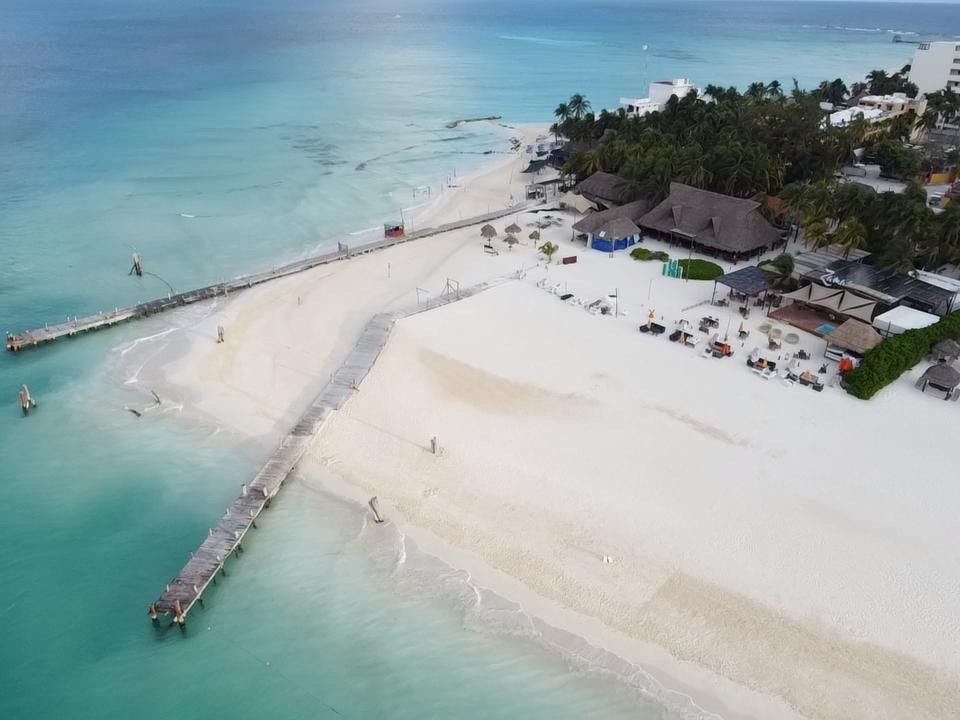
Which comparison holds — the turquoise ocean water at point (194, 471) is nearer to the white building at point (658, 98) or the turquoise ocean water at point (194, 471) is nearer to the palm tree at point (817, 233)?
the white building at point (658, 98)

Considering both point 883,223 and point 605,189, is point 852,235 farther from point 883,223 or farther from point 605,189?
point 605,189

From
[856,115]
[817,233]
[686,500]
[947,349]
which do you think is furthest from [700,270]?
[856,115]

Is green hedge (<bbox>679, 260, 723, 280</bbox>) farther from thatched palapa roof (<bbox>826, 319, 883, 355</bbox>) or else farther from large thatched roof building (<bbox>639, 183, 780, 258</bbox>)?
thatched palapa roof (<bbox>826, 319, 883, 355</bbox>)

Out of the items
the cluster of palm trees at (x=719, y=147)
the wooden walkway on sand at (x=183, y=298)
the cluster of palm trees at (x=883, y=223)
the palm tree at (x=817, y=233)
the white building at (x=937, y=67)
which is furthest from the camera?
the white building at (x=937, y=67)

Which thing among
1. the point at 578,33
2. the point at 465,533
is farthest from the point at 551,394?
the point at 578,33

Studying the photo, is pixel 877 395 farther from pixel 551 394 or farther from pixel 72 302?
pixel 72 302

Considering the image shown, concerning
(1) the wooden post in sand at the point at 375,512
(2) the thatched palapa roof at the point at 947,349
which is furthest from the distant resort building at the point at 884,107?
(1) the wooden post in sand at the point at 375,512
